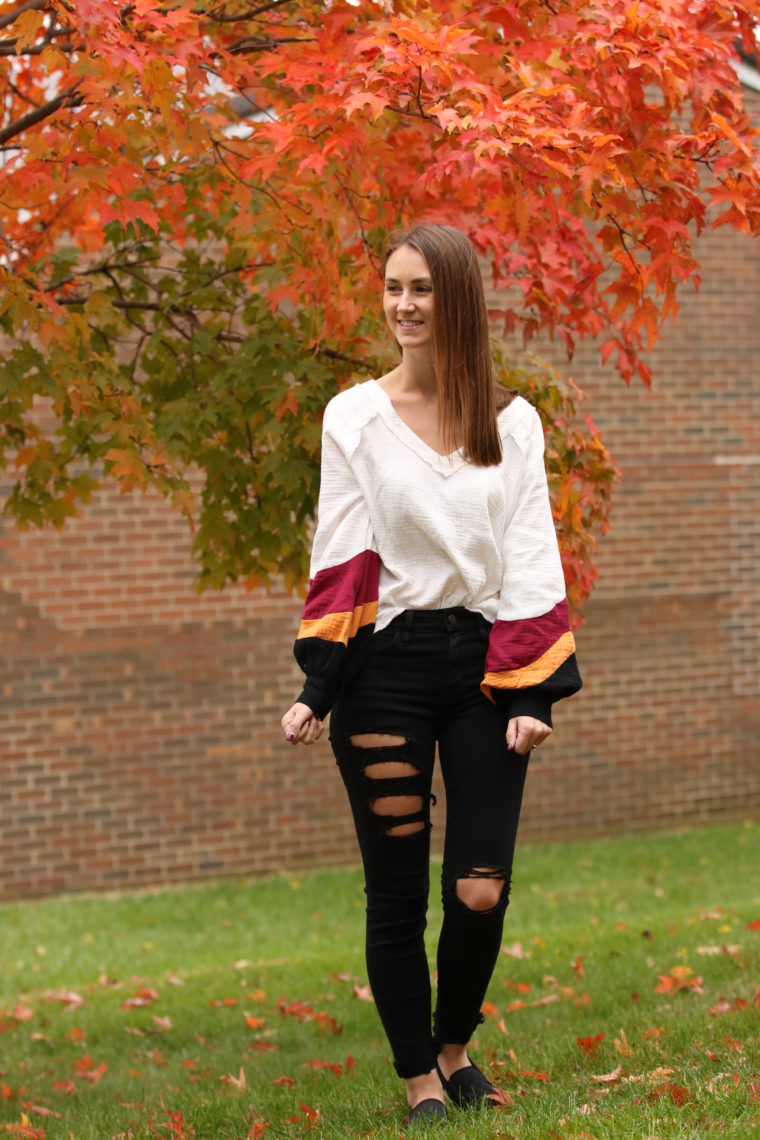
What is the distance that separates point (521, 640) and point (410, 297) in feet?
2.67

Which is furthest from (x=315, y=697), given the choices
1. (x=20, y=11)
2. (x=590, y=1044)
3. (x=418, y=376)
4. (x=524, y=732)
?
Answer: (x=20, y=11)

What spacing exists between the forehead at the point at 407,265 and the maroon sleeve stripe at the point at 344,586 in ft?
2.08

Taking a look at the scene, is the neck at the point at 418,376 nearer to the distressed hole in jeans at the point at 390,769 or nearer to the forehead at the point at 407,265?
the forehead at the point at 407,265

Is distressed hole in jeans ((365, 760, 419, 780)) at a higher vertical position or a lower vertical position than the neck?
lower

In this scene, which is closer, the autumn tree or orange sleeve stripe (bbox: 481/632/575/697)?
orange sleeve stripe (bbox: 481/632/575/697)

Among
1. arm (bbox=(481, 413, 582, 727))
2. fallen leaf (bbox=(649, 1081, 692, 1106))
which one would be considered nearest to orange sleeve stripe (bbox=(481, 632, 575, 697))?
arm (bbox=(481, 413, 582, 727))

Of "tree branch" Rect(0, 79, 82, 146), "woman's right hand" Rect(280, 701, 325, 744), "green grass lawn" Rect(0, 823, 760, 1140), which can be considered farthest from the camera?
"tree branch" Rect(0, 79, 82, 146)

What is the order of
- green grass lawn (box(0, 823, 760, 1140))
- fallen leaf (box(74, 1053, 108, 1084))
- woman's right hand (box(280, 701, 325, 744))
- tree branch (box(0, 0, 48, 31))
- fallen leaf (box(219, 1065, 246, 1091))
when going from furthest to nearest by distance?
fallen leaf (box(74, 1053, 108, 1084))
fallen leaf (box(219, 1065, 246, 1091))
tree branch (box(0, 0, 48, 31))
green grass lawn (box(0, 823, 760, 1140))
woman's right hand (box(280, 701, 325, 744))

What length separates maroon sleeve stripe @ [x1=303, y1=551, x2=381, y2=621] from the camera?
9.75 ft

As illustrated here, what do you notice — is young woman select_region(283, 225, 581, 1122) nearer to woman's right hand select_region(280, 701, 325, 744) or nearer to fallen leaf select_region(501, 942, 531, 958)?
woman's right hand select_region(280, 701, 325, 744)

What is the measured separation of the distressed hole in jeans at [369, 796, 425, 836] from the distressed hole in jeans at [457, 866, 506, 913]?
163 millimetres

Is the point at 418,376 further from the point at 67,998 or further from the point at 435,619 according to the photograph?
the point at 67,998

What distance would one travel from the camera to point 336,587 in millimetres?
2990

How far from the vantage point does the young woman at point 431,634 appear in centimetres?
297
